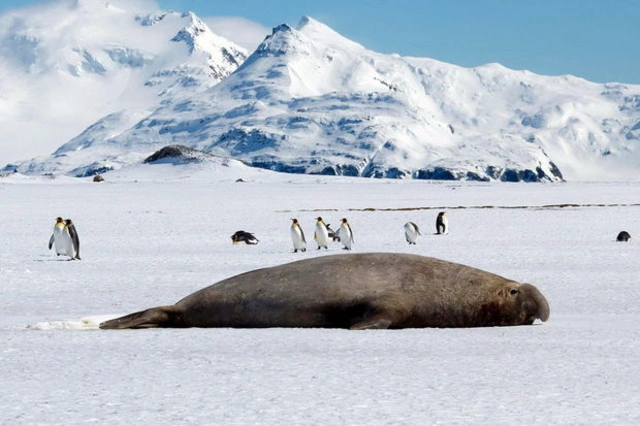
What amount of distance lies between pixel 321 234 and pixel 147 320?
61.3 ft

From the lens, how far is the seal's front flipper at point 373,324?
8430 millimetres

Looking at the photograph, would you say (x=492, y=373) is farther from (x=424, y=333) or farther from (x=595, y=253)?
(x=595, y=253)

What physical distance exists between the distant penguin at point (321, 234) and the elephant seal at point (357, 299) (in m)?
18.0

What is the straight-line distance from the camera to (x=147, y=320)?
906cm

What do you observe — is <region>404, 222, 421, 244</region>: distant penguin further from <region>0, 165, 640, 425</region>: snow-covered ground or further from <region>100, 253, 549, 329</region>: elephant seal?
<region>100, 253, 549, 329</region>: elephant seal

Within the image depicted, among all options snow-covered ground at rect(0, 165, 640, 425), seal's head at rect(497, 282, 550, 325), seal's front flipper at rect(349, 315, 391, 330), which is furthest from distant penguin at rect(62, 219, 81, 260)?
seal's front flipper at rect(349, 315, 391, 330)

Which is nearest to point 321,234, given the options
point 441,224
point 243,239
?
point 243,239

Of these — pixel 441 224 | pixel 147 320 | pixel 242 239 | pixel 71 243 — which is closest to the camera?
pixel 147 320

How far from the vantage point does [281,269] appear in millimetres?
9219

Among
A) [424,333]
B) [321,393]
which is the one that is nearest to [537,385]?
[321,393]

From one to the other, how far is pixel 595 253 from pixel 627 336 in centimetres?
1410

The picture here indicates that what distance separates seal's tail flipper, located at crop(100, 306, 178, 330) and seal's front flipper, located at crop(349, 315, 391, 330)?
165 centimetres

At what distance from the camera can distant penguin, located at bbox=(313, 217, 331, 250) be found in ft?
90.0

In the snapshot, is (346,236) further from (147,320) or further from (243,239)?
(147,320)
